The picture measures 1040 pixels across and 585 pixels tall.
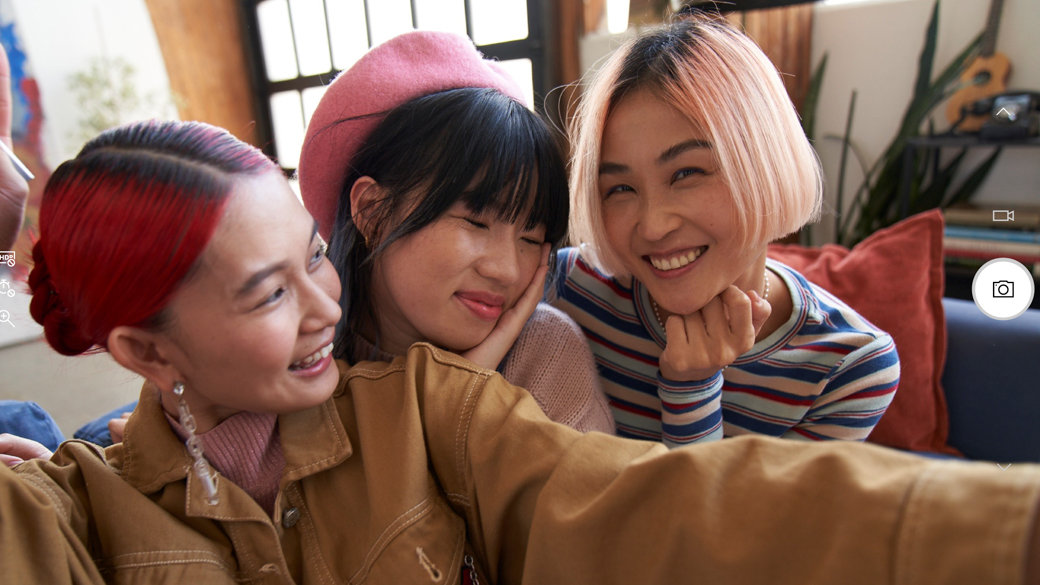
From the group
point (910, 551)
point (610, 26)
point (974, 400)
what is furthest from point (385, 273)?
point (610, 26)

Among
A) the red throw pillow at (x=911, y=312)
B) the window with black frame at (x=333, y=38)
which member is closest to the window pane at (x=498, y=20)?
the window with black frame at (x=333, y=38)

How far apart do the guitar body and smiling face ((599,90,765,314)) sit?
1.92 metres

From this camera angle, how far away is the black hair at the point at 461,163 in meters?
0.93

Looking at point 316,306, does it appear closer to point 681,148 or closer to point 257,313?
point 257,313

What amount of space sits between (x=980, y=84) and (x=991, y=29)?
0.20m

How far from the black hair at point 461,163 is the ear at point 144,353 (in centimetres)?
35

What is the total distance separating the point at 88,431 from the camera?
153 cm

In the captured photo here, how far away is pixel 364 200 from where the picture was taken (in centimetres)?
101

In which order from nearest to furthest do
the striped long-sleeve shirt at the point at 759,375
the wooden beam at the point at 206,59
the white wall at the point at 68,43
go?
the striped long-sleeve shirt at the point at 759,375
the white wall at the point at 68,43
the wooden beam at the point at 206,59

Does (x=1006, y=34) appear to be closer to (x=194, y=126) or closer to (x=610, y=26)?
(x=610, y=26)

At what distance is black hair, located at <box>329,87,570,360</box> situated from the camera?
931 millimetres

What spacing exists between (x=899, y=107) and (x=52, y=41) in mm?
4914

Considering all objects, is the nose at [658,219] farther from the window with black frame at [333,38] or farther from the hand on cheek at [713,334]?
the window with black frame at [333,38]

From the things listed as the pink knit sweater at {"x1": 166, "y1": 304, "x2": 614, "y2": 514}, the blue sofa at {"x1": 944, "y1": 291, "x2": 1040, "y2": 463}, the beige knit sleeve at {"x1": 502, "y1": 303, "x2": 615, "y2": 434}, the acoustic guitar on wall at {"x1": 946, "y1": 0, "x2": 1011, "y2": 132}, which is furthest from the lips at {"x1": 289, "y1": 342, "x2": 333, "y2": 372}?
the acoustic guitar on wall at {"x1": 946, "y1": 0, "x2": 1011, "y2": 132}
